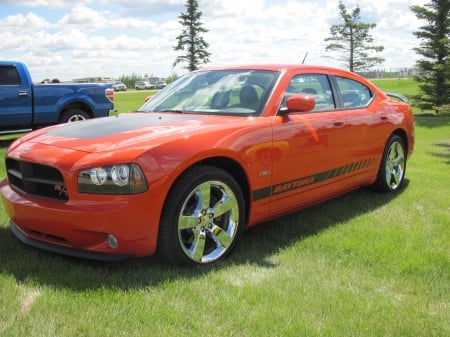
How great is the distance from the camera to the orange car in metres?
3.29

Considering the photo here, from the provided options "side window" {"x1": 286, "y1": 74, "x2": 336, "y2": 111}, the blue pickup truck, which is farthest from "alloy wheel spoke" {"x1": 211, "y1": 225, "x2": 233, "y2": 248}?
the blue pickup truck

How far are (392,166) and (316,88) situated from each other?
5.94 feet

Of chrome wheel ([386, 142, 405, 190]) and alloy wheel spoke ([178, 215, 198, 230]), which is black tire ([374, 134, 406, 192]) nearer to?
chrome wheel ([386, 142, 405, 190])

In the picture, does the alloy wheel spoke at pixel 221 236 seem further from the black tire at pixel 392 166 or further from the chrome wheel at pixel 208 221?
the black tire at pixel 392 166

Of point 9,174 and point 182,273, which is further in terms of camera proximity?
point 9,174

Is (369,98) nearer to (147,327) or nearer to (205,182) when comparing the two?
(205,182)

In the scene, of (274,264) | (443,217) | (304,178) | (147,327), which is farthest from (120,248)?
(443,217)

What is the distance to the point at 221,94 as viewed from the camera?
459 centimetres

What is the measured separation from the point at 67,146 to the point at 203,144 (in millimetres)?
967

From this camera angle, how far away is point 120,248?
335 centimetres

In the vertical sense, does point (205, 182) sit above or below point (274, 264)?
above

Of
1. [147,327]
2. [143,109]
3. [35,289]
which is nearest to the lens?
[147,327]

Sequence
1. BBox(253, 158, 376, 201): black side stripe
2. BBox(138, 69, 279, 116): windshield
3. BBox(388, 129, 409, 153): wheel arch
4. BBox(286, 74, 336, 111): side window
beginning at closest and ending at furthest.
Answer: BBox(253, 158, 376, 201): black side stripe, BBox(138, 69, 279, 116): windshield, BBox(286, 74, 336, 111): side window, BBox(388, 129, 409, 153): wheel arch

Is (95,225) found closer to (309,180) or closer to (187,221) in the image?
(187,221)
